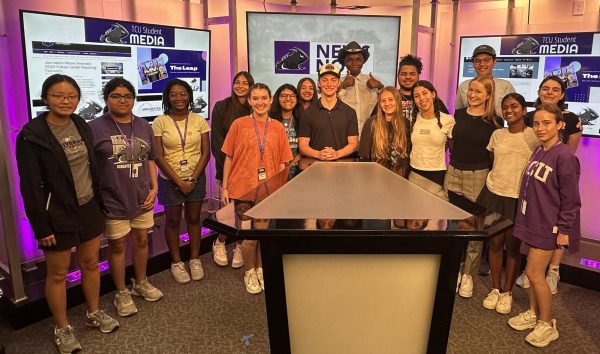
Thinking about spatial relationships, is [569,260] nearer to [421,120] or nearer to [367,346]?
[421,120]

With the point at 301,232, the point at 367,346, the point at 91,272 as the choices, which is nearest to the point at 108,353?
the point at 91,272

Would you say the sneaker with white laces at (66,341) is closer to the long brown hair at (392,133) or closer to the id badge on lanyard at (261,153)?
the id badge on lanyard at (261,153)

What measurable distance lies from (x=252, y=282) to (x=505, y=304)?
6.03ft

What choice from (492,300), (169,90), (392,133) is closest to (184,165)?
(169,90)

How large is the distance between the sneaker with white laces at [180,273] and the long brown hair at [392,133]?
5.95 ft

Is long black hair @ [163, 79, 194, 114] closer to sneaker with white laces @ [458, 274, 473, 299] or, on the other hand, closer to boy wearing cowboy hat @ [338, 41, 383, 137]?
boy wearing cowboy hat @ [338, 41, 383, 137]

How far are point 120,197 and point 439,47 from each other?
13.3ft

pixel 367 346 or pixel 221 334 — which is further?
pixel 221 334

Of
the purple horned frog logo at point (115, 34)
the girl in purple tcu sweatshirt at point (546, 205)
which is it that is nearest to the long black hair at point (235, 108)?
the purple horned frog logo at point (115, 34)

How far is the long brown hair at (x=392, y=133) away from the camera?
3.21 metres

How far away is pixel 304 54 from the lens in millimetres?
4770

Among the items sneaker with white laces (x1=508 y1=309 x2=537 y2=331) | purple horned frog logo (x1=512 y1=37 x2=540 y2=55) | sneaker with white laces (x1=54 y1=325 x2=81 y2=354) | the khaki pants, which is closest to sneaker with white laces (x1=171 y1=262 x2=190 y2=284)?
sneaker with white laces (x1=54 y1=325 x2=81 y2=354)

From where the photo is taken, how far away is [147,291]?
3.39 meters

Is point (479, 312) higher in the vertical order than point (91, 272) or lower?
lower
